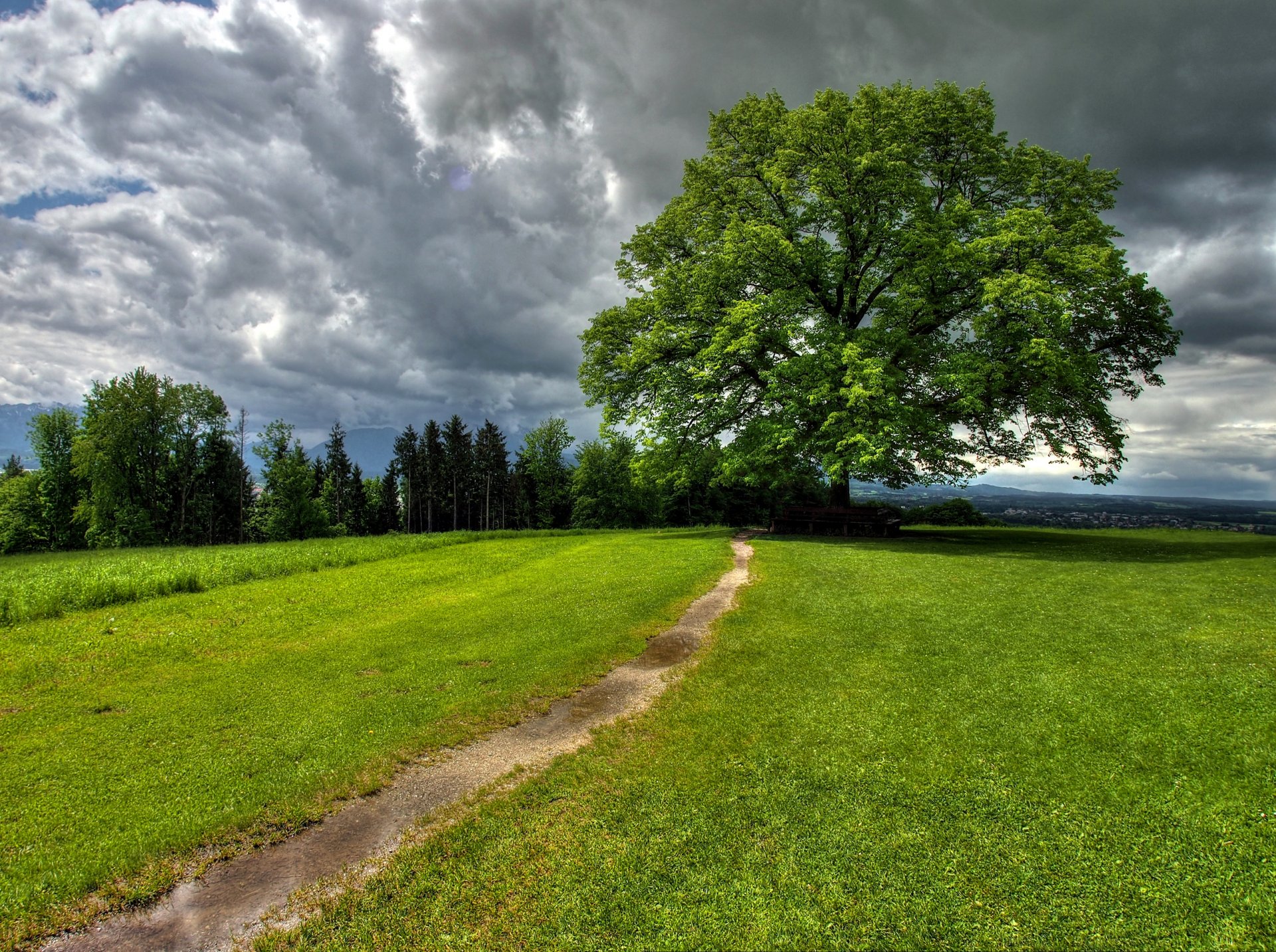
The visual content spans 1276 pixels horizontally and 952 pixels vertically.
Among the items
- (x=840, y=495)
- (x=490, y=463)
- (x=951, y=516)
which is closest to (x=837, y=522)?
(x=840, y=495)

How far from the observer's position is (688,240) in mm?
31250

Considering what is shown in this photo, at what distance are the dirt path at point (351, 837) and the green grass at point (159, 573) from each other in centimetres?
1740

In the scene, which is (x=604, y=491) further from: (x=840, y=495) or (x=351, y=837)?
(x=351, y=837)

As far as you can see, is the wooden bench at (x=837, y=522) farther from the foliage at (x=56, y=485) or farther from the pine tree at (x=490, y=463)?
the foliage at (x=56, y=485)

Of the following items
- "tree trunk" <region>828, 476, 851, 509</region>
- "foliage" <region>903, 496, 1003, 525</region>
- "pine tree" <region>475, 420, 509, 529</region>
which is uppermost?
"pine tree" <region>475, 420, 509, 529</region>

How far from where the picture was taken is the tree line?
59312mm

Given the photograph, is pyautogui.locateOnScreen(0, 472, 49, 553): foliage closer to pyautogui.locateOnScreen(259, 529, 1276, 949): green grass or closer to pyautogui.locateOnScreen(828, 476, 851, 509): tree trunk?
pyautogui.locateOnScreen(828, 476, 851, 509): tree trunk

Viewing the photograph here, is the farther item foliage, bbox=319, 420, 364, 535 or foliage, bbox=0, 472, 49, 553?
foliage, bbox=319, 420, 364, 535

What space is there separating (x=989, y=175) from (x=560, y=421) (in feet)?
216

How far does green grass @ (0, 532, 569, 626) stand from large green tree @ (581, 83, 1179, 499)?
17124 millimetres

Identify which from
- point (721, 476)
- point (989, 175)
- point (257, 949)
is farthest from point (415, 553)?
point (989, 175)

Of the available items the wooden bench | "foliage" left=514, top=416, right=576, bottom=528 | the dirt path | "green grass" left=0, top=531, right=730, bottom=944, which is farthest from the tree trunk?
"foliage" left=514, top=416, right=576, bottom=528

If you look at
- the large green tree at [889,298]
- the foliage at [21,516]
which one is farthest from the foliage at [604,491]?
the foliage at [21,516]

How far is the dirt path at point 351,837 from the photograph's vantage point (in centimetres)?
471
